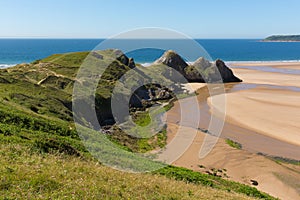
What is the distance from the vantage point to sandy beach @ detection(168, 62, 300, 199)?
81.2ft

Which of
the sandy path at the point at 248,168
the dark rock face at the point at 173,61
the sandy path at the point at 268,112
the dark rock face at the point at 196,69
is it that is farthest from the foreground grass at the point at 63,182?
the dark rock face at the point at 196,69

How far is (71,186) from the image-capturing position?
358 inches

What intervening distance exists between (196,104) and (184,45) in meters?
37.2

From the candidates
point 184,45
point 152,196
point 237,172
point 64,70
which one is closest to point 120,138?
point 237,172

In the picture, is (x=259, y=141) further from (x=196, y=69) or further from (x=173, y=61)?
(x=173, y=61)

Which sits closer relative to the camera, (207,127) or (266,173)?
(266,173)

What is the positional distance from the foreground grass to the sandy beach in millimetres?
12717

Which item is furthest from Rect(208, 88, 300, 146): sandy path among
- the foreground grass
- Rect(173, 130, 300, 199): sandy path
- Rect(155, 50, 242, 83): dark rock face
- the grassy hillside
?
the foreground grass

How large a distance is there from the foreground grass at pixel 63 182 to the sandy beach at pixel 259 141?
12.7m

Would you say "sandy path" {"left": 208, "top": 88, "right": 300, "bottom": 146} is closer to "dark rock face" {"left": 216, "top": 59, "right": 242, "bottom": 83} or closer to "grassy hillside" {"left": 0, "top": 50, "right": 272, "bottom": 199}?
"dark rock face" {"left": 216, "top": 59, "right": 242, "bottom": 83}

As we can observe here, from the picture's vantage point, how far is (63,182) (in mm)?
9328

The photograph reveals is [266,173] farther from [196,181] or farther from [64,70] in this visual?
[64,70]

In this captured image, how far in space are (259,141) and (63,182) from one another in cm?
2945

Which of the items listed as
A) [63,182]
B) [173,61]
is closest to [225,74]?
[173,61]
